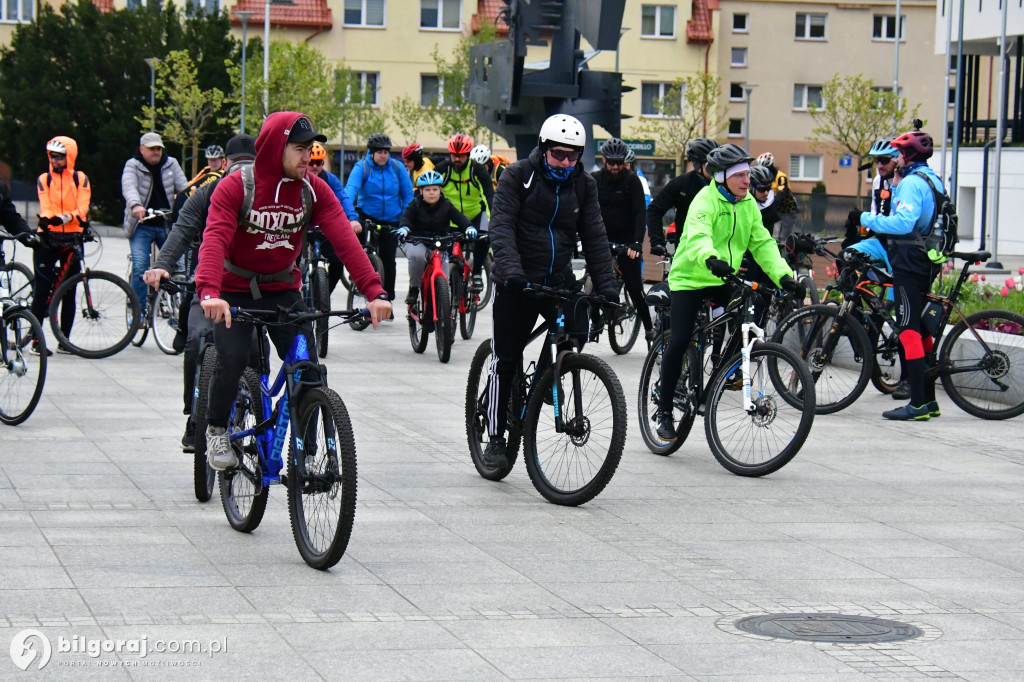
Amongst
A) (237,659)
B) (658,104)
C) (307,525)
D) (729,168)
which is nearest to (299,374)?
(307,525)

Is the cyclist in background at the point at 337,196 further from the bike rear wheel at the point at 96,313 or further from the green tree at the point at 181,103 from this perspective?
the green tree at the point at 181,103

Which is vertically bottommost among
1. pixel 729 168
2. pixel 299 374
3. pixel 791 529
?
pixel 791 529

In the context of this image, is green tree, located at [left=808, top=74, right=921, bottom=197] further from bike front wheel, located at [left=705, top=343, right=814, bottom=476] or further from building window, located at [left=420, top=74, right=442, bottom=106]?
bike front wheel, located at [left=705, top=343, right=814, bottom=476]

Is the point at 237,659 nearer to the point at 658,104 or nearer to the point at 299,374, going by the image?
the point at 299,374

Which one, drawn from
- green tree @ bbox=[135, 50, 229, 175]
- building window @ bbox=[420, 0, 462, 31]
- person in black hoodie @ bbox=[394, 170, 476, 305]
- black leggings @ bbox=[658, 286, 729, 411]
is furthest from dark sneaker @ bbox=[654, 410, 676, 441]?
building window @ bbox=[420, 0, 462, 31]

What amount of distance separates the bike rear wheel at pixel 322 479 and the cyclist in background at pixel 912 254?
5.89 m

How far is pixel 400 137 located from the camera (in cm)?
7138

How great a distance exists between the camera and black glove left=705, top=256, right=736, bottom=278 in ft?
29.5

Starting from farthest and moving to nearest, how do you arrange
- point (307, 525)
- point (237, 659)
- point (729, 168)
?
1. point (729, 168)
2. point (307, 525)
3. point (237, 659)

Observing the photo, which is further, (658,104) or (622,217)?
(658,104)

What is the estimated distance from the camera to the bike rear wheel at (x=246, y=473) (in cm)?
709

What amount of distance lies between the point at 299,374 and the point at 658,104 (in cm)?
6175

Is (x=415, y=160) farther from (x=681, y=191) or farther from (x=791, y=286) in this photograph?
(x=791, y=286)

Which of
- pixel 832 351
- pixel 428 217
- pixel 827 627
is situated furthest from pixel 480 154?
pixel 827 627
